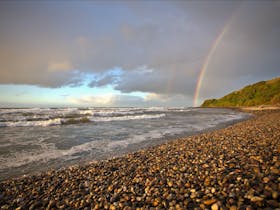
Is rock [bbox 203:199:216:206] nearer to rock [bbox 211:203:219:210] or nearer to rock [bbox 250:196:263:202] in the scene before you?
rock [bbox 211:203:219:210]

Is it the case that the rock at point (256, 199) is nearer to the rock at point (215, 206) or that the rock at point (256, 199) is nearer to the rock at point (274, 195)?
the rock at point (274, 195)

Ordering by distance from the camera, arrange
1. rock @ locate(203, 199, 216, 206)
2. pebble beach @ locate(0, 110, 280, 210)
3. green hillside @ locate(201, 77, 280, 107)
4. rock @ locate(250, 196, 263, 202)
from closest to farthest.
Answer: rock @ locate(250, 196, 263, 202) < rock @ locate(203, 199, 216, 206) < pebble beach @ locate(0, 110, 280, 210) < green hillside @ locate(201, 77, 280, 107)

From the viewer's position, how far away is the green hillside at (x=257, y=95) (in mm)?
59850

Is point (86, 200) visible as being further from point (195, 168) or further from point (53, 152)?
point (53, 152)

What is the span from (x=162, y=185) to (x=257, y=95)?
84924mm

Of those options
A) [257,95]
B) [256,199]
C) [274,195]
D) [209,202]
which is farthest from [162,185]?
[257,95]

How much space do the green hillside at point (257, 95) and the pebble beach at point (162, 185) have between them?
211 ft

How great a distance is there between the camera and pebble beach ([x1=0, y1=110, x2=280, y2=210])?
2893 mm

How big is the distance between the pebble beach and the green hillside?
64.2 meters

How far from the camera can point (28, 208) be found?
3412 millimetres

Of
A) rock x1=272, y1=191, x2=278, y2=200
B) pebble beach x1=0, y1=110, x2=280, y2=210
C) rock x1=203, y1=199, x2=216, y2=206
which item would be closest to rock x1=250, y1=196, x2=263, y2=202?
pebble beach x1=0, y1=110, x2=280, y2=210

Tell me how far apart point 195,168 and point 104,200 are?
2.80 metres

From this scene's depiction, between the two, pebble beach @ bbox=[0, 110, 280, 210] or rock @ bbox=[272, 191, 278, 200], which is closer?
rock @ bbox=[272, 191, 278, 200]

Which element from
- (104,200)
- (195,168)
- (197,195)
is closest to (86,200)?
(104,200)
